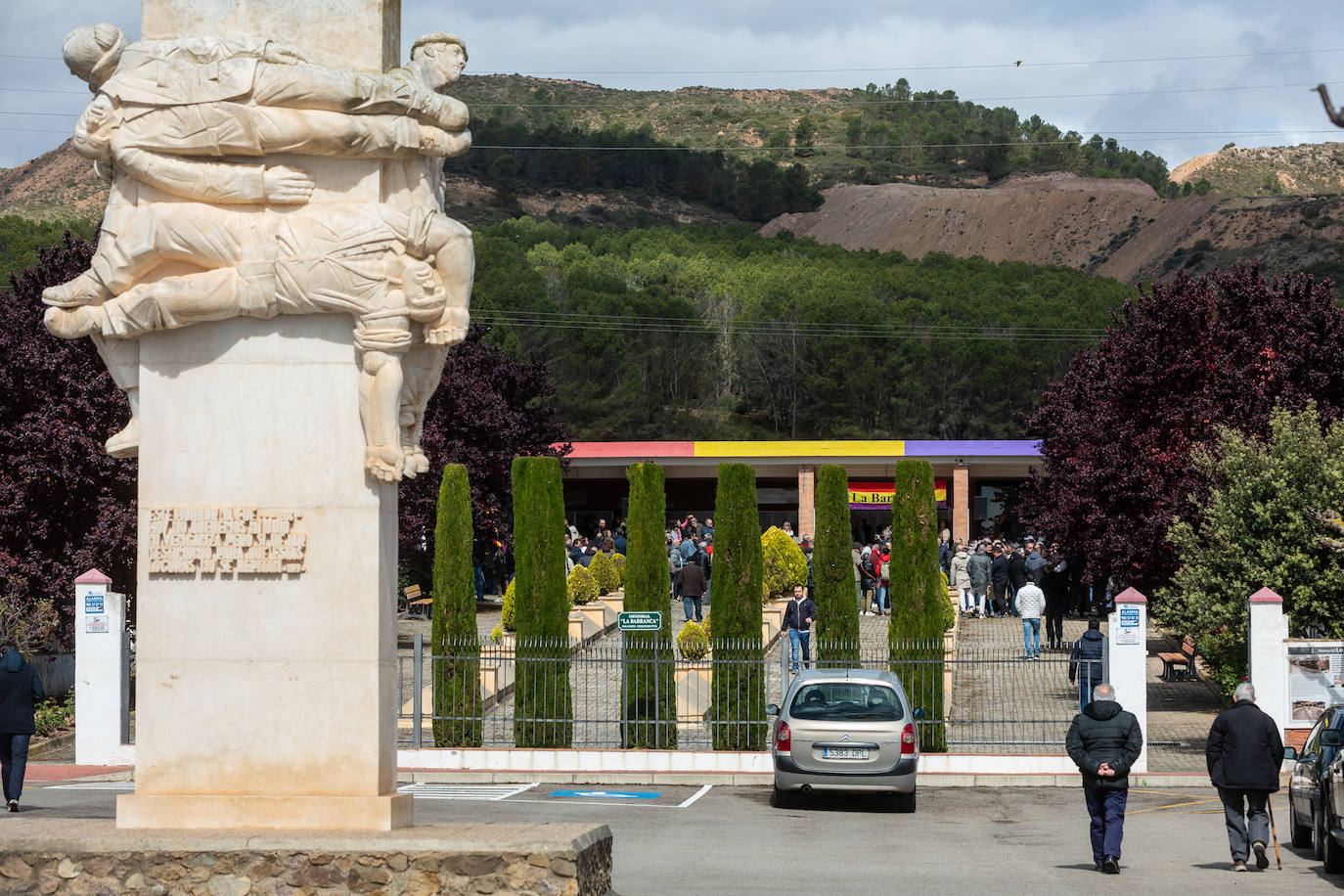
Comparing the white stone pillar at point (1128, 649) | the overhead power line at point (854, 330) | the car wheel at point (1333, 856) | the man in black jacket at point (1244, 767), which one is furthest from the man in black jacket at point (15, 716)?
the overhead power line at point (854, 330)

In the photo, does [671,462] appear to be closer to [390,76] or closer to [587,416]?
[587,416]

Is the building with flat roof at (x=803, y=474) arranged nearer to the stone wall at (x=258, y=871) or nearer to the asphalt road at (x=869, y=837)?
the asphalt road at (x=869, y=837)

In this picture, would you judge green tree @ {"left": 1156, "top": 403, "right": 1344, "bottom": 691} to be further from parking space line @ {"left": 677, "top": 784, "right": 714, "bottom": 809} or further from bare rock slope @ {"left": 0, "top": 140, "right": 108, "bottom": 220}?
bare rock slope @ {"left": 0, "top": 140, "right": 108, "bottom": 220}

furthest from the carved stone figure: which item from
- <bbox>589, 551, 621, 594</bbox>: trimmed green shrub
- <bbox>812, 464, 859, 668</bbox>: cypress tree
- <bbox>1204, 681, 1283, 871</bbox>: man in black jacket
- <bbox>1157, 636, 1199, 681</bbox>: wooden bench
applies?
<bbox>589, 551, 621, 594</bbox>: trimmed green shrub

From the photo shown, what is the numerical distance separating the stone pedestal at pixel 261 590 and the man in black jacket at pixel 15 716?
20.6 ft

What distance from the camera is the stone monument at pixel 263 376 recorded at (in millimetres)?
10086

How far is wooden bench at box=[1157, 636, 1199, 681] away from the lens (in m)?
27.3

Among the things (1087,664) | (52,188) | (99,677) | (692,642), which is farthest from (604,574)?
(52,188)

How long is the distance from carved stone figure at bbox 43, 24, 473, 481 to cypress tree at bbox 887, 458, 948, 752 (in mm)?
12390

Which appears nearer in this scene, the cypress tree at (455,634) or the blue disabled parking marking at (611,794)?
the blue disabled parking marking at (611,794)

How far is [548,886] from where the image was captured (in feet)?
30.7

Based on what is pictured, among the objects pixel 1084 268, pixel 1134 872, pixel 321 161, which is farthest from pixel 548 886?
pixel 1084 268

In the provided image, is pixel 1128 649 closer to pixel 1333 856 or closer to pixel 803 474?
pixel 1333 856

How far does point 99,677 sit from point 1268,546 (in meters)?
16.5
